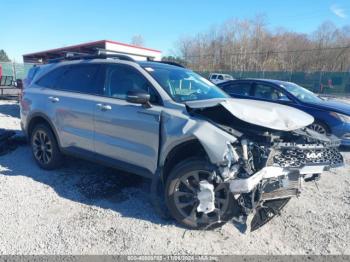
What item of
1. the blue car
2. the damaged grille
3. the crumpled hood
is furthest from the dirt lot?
the blue car

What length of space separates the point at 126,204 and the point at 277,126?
2.18 meters

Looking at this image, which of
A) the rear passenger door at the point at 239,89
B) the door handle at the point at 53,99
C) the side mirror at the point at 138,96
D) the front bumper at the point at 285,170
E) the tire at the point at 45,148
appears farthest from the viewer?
the rear passenger door at the point at 239,89

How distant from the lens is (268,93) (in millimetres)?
7977

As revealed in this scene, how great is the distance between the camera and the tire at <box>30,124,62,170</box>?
4.90 m

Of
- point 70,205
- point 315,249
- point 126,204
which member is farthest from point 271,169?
point 70,205

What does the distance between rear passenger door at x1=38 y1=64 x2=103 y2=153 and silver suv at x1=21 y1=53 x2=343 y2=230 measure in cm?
2

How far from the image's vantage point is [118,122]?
3887mm

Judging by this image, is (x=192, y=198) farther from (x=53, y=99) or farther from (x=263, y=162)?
(x=53, y=99)

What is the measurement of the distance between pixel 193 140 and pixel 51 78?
3154 millimetres

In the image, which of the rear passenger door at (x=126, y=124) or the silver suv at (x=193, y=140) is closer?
the silver suv at (x=193, y=140)

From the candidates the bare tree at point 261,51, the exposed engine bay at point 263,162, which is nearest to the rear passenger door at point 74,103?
the exposed engine bay at point 263,162

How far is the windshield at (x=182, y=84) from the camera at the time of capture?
382cm

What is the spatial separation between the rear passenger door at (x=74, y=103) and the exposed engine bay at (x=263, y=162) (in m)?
1.79

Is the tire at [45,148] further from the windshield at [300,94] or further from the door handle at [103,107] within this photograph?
the windshield at [300,94]
